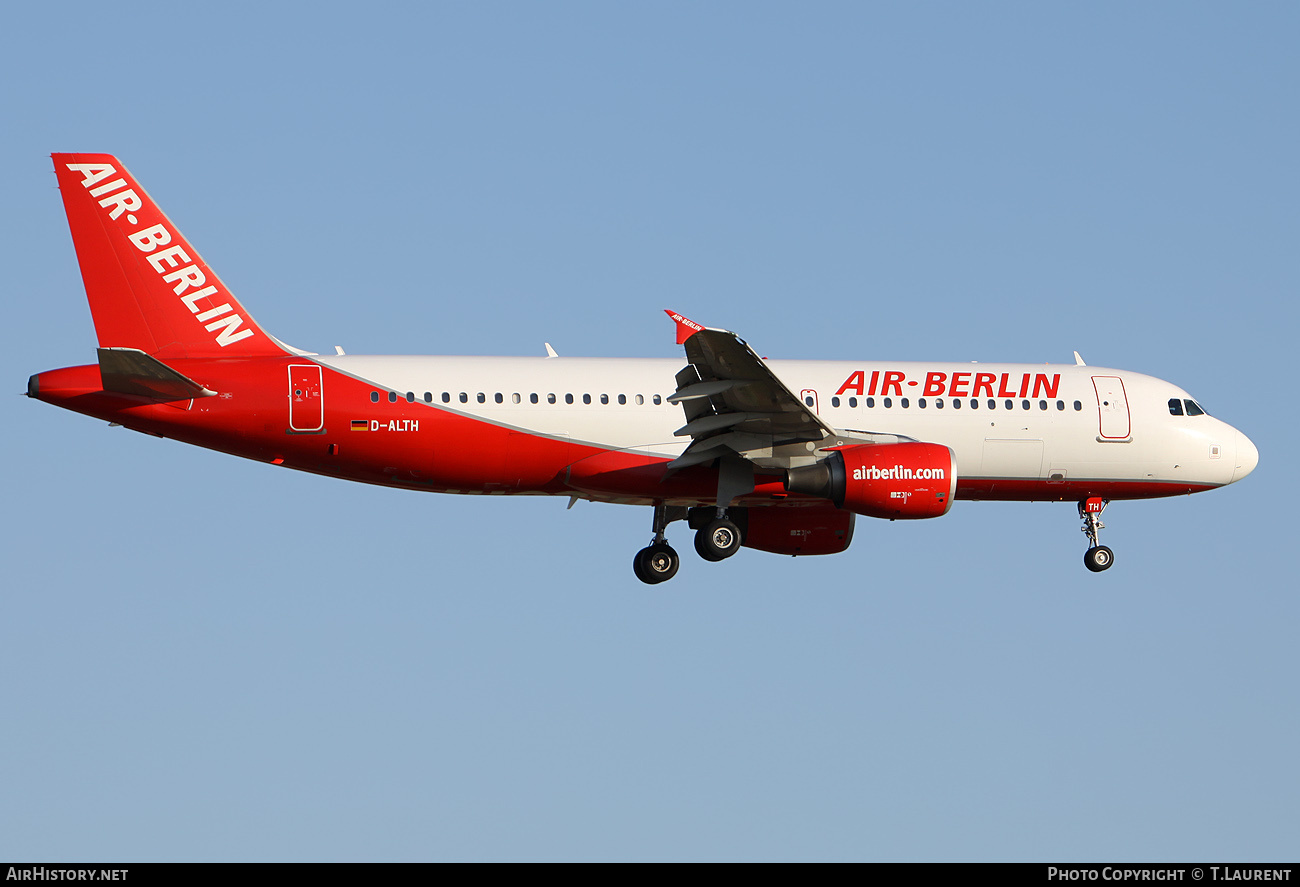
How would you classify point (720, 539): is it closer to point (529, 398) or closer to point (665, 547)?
point (665, 547)

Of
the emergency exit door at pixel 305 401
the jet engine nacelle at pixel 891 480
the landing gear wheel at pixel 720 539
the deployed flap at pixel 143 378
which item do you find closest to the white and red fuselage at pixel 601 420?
the emergency exit door at pixel 305 401

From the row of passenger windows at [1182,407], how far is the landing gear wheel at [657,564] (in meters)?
11.8

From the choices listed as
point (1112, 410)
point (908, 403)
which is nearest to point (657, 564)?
point (908, 403)

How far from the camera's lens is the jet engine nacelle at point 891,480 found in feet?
103

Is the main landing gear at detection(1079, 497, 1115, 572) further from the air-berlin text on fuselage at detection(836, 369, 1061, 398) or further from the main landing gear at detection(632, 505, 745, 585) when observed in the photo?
the main landing gear at detection(632, 505, 745, 585)

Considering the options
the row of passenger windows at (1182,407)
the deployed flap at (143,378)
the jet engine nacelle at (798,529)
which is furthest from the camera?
the row of passenger windows at (1182,407)

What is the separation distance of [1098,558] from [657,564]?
9935 millimetres

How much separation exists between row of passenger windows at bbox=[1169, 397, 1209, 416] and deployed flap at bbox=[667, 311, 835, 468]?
9.24 metres

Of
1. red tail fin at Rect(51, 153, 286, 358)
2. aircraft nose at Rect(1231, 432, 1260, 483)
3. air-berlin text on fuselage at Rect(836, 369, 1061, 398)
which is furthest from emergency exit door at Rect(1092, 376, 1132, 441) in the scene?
red tail fin at Rect(51, 153, 286, 358)

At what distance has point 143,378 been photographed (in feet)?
98.4

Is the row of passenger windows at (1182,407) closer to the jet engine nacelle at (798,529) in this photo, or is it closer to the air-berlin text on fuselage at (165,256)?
the jet engine nacelle at (798,529)

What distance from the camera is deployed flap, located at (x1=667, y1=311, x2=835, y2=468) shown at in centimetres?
2961

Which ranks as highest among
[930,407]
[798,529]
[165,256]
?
[165,256]
